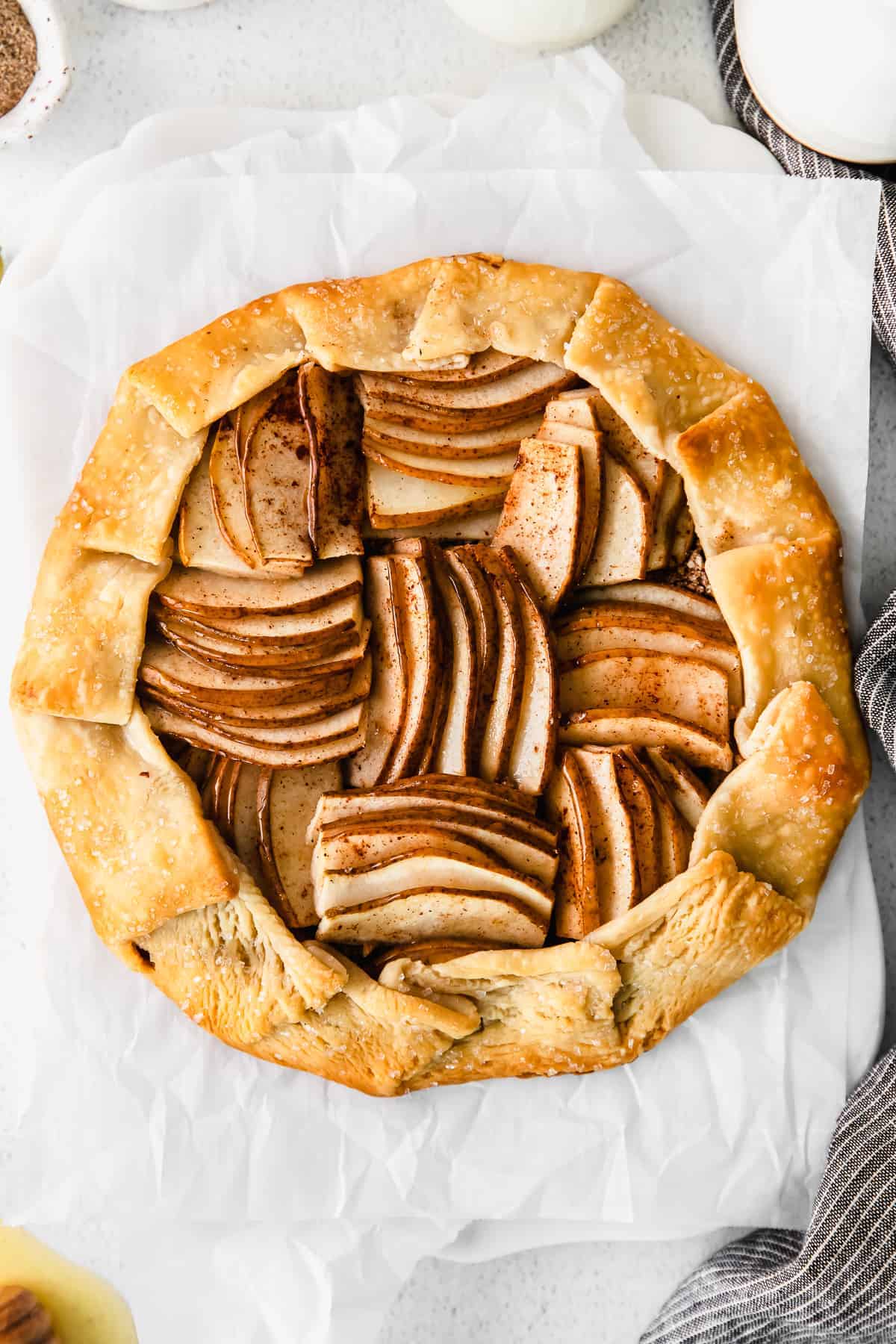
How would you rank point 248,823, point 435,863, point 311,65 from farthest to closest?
point 311,65
point 248,823
point 435,863

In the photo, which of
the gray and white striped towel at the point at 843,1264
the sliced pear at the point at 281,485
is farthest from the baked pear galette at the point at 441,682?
the gray and white striped towel at the point at 843,1264

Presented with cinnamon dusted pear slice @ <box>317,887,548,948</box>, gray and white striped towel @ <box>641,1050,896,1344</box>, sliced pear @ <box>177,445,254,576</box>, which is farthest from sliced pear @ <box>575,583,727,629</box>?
gray and white striped towel @ <box>641,1050,896,1344</box>

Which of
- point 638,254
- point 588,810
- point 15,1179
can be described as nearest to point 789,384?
point 638,254

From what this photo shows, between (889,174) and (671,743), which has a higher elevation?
(889,174)

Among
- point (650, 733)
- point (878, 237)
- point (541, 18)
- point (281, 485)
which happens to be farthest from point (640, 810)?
point (541, 18)

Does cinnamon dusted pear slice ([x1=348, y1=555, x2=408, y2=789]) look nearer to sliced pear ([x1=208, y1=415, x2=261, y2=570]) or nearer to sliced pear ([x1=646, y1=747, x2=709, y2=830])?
sliced pear ([x1=208, y1=415, x2=261, y2=570])

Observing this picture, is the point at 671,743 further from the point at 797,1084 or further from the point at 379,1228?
the point at 379,1228

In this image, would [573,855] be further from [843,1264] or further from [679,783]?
[843,1264]

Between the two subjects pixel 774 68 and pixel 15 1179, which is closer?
pixel 774 68
